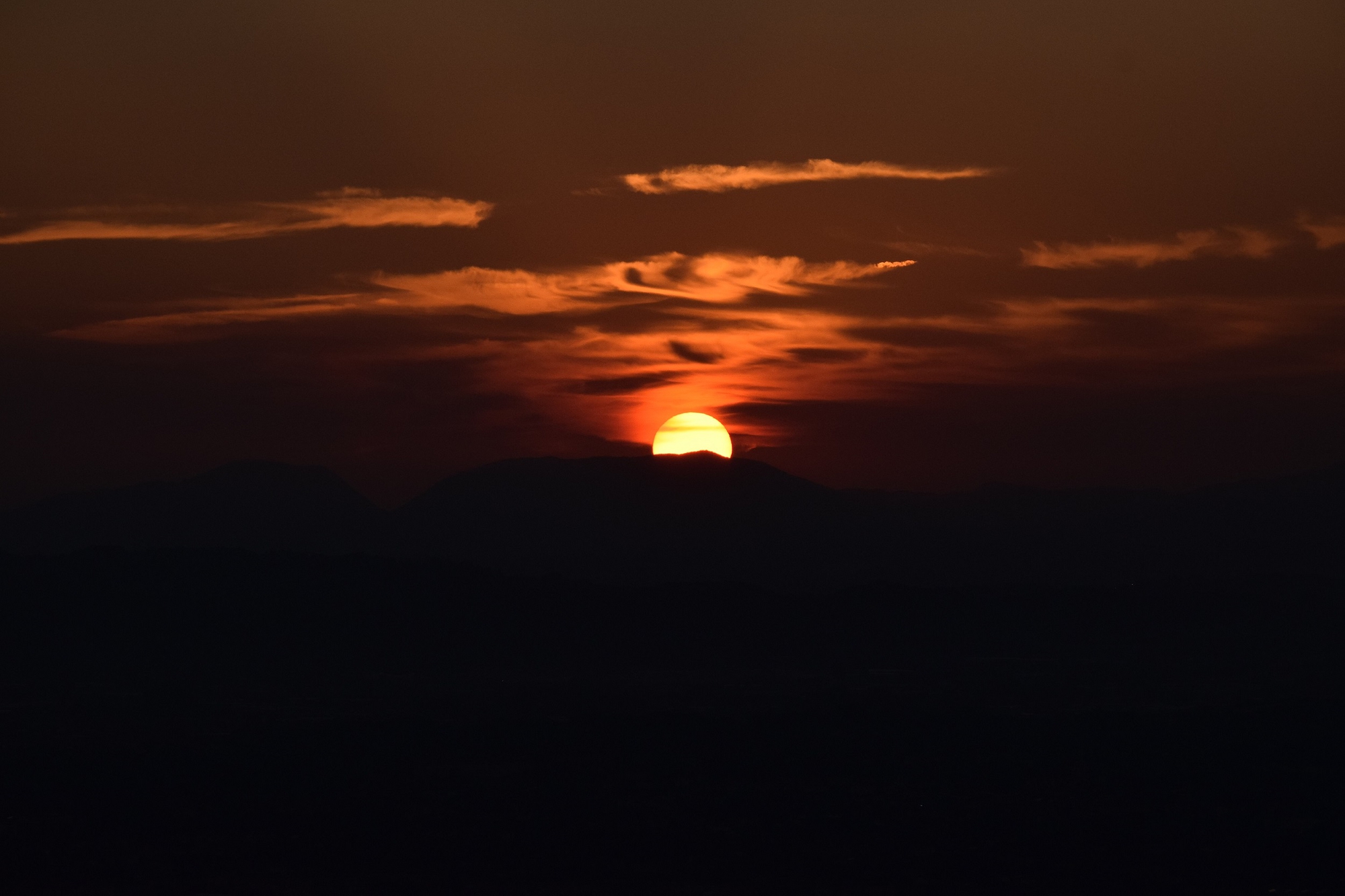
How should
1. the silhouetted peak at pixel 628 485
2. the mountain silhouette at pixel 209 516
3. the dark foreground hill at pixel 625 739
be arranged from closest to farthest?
the dark foreground hill at pixel 625 739
the mountain silhouette at pixel 209 516
the silhouetted peak at pixel 628 485

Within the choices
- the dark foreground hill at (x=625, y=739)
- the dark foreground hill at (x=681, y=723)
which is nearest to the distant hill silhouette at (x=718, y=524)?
the dark foreground hill at (x=681, y=723)

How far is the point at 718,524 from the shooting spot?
165000mm

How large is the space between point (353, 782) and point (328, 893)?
1241cm

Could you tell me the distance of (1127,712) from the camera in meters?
51.6

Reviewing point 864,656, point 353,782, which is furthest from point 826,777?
point 864,656

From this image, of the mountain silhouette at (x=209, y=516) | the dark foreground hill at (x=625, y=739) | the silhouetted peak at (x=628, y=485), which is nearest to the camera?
the dark foreground hill at (x=625, y=739)

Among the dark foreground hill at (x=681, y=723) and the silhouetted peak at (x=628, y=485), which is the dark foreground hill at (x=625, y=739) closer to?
the dark foreground hill at (x=681, y=723)

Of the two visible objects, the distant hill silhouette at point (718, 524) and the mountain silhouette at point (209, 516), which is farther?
the mountain silhouette at point (209, 516)

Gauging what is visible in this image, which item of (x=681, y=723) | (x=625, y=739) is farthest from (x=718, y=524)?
(x=625, y=739)

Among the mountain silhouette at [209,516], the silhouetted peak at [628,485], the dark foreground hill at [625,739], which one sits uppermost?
the silhouetted peak at [628,485]

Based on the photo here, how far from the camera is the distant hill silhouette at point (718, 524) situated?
143m

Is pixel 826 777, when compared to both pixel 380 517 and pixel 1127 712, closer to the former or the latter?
pixel 1127 712

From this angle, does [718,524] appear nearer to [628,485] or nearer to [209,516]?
[628,485]

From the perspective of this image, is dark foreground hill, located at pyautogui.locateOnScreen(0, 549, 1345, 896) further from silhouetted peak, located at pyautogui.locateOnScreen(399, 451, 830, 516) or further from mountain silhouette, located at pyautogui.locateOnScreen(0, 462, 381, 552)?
silhouetted peak, located at pyautogui.locateOnScreen(399, 451, 830, 516)
